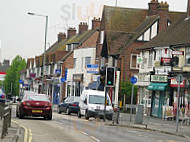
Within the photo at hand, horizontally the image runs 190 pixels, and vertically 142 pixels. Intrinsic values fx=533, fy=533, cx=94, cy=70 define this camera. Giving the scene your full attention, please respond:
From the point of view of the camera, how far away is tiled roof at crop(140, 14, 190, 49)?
4178cm

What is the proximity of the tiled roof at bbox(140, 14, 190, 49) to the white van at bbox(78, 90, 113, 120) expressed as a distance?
340 inches

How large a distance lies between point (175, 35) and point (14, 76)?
92586 mm

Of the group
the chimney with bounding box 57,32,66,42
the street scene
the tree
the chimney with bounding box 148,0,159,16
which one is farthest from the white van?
the tree

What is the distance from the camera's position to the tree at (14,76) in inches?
5207

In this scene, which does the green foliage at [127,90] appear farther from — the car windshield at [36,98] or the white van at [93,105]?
the car windshield at [36,98]

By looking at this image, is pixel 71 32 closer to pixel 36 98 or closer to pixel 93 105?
pixel 93 105

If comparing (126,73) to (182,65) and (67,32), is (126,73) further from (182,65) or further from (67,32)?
(67,32)

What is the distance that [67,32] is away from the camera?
91.9 meters

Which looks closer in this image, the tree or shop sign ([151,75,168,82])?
shop sign ([151,75,168,82])

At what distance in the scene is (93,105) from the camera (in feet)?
114

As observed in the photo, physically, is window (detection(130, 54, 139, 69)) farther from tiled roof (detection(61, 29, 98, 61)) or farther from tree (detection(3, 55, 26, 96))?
tree (detection(3, 55, 26, 96))

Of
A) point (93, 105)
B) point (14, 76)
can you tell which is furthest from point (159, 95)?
point (14, 76)

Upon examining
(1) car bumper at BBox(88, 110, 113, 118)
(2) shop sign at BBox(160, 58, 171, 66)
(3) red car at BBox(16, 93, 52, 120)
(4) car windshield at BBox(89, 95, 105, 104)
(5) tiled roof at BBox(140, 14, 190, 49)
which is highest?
(5) tiled roof at BBox(140, 14, 190, 49)

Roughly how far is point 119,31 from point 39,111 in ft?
104
